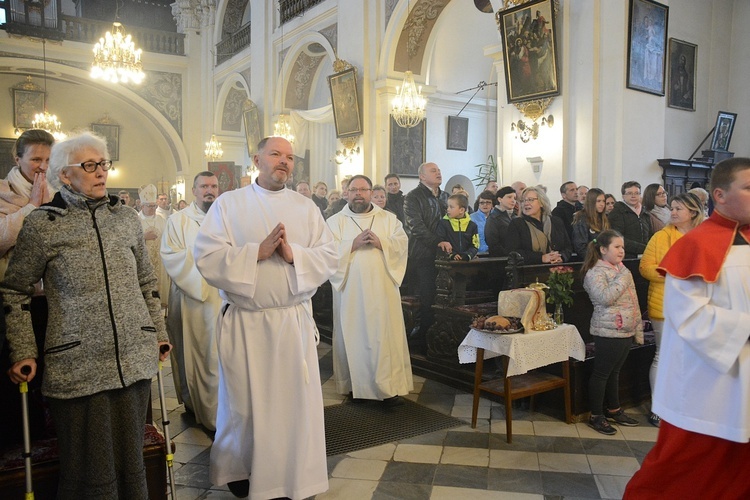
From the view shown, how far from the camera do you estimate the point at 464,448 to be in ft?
13.7

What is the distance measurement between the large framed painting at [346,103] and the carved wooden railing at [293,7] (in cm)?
242

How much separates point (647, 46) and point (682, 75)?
3.18 metres

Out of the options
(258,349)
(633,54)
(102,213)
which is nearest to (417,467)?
(258,349)

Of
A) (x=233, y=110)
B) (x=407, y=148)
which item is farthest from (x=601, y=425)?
(x=233, y=110)

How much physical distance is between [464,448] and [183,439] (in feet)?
6.42

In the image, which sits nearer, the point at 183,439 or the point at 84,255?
the point at 84,255

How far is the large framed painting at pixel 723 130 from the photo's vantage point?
1109 centimetres

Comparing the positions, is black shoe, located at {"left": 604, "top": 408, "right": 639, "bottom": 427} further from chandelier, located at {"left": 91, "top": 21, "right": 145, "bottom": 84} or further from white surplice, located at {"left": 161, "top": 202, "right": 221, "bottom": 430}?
chandelier, located at {"left": 91, "top": 21, "right": 145, "bottom": 84}

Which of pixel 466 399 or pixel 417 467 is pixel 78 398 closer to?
pixel 417 467

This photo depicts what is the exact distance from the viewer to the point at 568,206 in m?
7.31

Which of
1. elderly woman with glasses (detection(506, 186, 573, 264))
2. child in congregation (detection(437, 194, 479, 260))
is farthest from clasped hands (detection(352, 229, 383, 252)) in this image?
elderly woman with glasses (detection(506, 186, 573, 264))

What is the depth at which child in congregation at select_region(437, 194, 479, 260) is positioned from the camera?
607 centimetres

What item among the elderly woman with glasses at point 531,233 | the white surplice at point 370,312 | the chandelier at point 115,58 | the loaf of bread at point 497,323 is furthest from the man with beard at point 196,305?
the chandelier at point 115,58

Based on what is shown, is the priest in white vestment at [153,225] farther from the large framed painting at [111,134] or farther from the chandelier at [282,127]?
the large framed painting at [111,134]
